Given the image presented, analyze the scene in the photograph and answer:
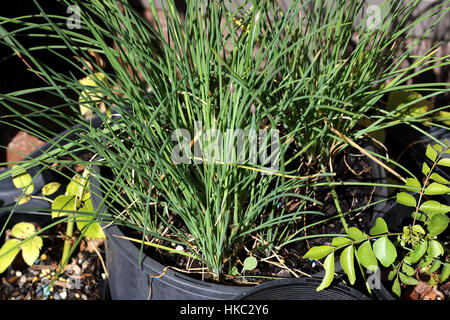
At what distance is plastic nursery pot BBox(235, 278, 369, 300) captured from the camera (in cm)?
63

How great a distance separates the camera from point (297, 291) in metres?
0.66

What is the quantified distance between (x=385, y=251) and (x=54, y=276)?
2.66 ft

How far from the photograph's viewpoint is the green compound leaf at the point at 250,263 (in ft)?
2.32

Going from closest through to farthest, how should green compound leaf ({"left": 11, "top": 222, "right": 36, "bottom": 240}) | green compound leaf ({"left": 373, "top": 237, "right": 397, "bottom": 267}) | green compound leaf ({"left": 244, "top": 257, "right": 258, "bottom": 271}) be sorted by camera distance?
green compound leaf ({"left": 373, "top": 237, "right": 397, "bottom": 267}), green compound leaf ({"left": 244, "top": 257, "right": 258, "bottom": 271}), green compound leaf ({"left": 11, "top": 222, "right": 36, "bottom": 240})

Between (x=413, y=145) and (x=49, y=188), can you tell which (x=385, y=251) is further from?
(x=49, y=188)

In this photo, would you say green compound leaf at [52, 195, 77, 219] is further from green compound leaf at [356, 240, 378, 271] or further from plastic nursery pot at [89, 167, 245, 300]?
green compound leaf at [356, 240, 378, 271]

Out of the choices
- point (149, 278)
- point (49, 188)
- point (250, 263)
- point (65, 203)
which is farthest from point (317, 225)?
point (49, 188)

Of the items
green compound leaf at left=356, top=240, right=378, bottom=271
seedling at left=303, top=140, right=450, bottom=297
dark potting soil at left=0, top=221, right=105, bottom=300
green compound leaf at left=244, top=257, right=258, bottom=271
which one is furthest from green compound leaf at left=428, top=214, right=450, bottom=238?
dark potting soil at left=0, top=221, right=105, bottom=300

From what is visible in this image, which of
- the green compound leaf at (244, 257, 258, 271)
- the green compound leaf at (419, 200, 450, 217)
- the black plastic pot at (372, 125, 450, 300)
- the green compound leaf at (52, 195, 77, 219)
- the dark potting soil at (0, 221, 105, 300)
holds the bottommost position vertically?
the dark potting soil at (0, 221, 105, 300)

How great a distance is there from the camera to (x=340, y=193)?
0.87m

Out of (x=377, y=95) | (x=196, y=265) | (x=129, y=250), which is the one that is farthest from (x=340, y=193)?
(x=129, y=250)

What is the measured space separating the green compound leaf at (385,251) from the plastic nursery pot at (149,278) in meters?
0.12

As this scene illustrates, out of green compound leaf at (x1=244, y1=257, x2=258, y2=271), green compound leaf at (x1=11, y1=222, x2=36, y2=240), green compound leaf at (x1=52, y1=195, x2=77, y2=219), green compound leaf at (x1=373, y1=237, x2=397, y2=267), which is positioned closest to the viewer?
green compound leaf at (x1=373, y1=237, x2=397, y2=267)
